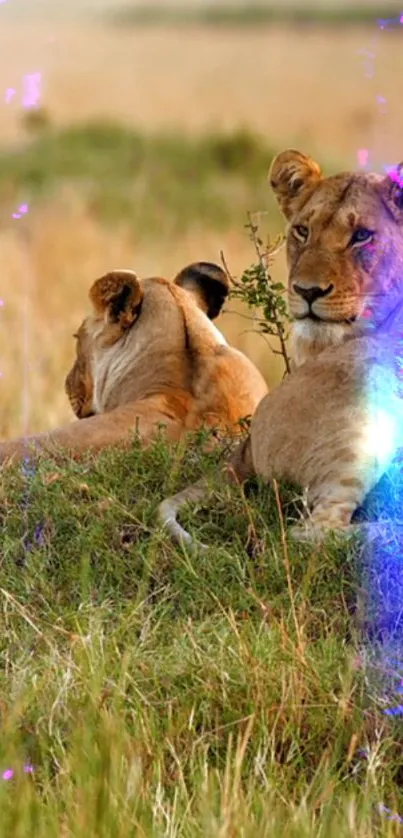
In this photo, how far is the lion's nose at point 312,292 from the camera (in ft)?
16.7

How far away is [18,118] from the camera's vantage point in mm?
28203

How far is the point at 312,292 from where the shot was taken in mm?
5094

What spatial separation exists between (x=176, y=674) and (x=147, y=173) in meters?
16.9

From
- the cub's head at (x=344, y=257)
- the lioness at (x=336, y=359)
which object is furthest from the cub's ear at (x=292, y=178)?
the cub's head at (x=344, y=257)

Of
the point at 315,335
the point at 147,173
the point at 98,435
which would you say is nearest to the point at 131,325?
the point at 98,435

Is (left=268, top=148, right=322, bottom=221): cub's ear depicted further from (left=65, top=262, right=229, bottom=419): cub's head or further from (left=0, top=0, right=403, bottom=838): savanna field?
(left=65, top=262, right=229, bottom=419): cub's head

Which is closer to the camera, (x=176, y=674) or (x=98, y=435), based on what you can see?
(x=176, y=674)

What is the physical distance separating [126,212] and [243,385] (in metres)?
11.9

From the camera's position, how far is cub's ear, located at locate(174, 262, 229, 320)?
6273mm

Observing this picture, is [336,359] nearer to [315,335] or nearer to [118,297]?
[315,335]

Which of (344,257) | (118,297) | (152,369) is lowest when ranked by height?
(152,369)

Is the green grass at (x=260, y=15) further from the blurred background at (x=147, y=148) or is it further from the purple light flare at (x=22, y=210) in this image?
the purple light flare at (x=22, y=210)

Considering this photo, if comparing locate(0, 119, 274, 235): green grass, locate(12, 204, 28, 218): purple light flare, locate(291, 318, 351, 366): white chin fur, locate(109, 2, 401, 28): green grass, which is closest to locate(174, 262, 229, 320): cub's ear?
locate(291, 318, 351, 366): white chin fur

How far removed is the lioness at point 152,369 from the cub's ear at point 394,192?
32.7 inches
